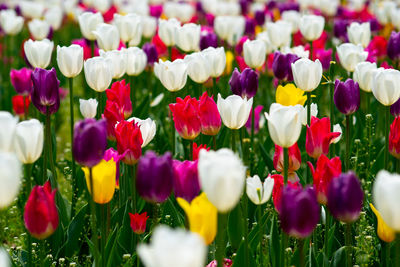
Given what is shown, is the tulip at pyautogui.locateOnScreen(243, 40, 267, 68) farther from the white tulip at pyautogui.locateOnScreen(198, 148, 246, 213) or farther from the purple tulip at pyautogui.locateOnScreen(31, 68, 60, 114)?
the white tulip at pyautogui.locateOnScreen(198, 148, 246, 213)

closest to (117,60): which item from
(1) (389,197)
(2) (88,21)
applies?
(2) (88,21)

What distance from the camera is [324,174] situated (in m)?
2.42

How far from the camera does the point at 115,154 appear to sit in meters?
2.70

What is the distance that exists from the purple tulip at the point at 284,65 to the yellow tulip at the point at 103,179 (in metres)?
1.51

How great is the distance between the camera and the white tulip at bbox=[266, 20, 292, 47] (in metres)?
4.53

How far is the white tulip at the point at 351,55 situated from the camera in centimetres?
372

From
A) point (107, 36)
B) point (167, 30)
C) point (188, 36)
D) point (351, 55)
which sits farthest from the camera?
point (167, 30)

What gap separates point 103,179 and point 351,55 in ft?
6.34

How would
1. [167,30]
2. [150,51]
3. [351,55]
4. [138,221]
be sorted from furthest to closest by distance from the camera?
[150,51] → [167,30] → [351,55] → [138,221]

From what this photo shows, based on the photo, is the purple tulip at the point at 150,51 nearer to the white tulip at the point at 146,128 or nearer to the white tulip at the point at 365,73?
the white tulip at the point at 365,73

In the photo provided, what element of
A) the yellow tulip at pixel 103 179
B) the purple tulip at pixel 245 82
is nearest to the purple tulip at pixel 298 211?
the yellow tulip at pixel 103 179

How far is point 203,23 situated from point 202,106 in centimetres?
698

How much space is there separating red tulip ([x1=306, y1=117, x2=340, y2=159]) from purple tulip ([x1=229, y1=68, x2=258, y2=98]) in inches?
21.5

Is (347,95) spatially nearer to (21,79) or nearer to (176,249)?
(176,249)
